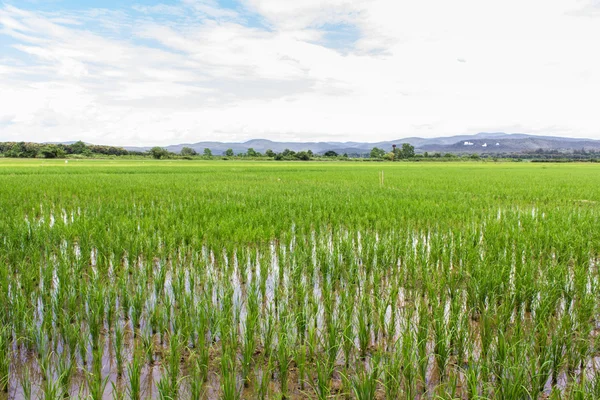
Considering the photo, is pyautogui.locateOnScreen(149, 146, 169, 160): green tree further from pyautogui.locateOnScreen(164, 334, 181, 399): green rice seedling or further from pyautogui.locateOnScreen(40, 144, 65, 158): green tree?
pyautogui.locateOnScreen(164, 334, 181, 399): green rice seedling

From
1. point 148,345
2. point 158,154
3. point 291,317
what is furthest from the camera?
point 158,154

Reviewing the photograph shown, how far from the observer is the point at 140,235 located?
5.69m

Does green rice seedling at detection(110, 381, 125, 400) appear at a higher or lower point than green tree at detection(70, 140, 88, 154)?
lower

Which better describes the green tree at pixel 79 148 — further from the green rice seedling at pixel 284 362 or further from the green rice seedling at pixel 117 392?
the green rice seedling at pixel 284 362

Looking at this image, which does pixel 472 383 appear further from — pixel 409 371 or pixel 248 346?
pixel 248 346

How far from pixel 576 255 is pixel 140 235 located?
574cm

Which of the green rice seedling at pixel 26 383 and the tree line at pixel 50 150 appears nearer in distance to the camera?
the green rice seedling at pixel 26 383

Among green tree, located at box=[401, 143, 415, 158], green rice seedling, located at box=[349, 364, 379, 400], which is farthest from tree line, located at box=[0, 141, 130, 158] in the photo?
green rice seedling, located at box=[349, 364, 379, 400]

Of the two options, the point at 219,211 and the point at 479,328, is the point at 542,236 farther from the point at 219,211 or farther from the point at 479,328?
the point at 219,211

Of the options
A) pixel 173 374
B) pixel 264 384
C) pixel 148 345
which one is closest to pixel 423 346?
pixel 264 384

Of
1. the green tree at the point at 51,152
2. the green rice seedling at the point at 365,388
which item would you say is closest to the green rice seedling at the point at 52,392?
the green rice seedling at the point at 365,388

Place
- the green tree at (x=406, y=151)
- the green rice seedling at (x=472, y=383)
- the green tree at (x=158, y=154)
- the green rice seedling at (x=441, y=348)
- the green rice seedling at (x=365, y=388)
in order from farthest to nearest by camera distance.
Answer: the green tree at (x=406, y=151)
the green tree at (x=158, y=154)
the green rice seedling at (x=441, y=348)
the green rice seedling at (x=365, y=388)
the green rice seedling at (x=472, y=383)

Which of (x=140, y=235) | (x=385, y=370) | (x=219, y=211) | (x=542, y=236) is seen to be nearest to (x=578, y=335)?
(x=385, y=370)

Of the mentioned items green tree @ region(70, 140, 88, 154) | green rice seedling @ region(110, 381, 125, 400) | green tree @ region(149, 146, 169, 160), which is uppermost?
green tree @ region(70, 140, 88, 154)
